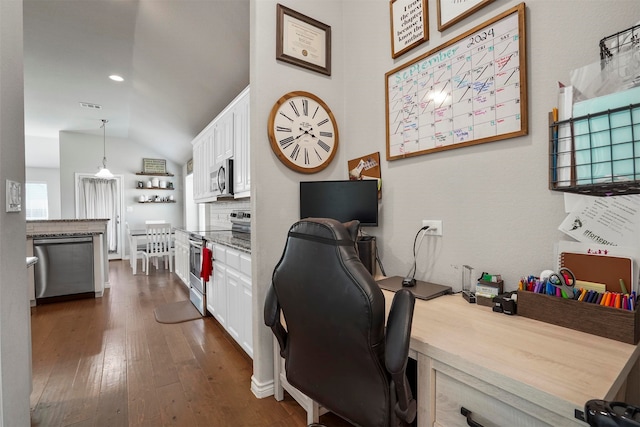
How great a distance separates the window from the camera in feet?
29.7

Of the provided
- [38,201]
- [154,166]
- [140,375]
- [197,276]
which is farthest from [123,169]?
[140,375]

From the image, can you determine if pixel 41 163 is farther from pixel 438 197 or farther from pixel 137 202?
pixel 438 197

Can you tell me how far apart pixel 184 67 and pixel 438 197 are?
3716 millimetres

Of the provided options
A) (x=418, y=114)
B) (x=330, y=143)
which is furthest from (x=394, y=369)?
(x=330, y=143)

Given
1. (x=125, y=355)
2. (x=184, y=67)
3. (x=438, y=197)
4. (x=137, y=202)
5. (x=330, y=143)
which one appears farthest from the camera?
(x=137, y=202)

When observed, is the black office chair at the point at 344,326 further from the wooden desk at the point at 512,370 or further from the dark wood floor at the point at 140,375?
the dark wood floor at the point at 140,375

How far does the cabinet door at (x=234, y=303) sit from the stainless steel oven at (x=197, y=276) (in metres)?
0.84

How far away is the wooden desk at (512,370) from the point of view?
0.64 metres

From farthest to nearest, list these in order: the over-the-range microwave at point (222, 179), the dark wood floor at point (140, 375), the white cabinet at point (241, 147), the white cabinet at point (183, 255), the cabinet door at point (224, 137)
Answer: the white cabinet at point (183, 255)
the cabinet door at point (224, 137)
the over-the-range microwave at point (222, 179)
the white cabinet at point (241, 147)
the dark wood floor at point (140, 375)

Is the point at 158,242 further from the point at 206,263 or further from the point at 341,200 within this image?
the point at 341,200

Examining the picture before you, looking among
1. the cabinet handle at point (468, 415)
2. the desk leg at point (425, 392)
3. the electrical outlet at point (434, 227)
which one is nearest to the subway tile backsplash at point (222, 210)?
the electrical outlet at point (434, 227)

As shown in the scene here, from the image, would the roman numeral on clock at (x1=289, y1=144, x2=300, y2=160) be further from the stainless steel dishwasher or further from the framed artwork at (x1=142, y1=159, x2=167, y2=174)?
the framed artwork at (x1=142, y1=159, x2=167, y2=174)

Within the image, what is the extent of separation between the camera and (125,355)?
7.72ft

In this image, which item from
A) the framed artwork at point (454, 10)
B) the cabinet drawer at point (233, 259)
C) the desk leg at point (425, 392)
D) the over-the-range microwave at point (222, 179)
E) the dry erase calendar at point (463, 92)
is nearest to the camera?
the desk leg at point (425, 392)
